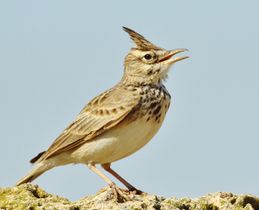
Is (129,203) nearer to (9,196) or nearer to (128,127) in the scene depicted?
(9,196)

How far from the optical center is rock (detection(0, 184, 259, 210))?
604cm

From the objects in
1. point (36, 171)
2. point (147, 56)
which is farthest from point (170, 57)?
point (36, 171)

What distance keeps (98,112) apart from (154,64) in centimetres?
118

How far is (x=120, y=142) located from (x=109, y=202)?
2.74m

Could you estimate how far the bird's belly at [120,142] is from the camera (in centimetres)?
901

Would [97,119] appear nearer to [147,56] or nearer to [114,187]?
[147,56]

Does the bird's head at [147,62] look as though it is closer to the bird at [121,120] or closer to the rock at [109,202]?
the bird at [121,120]

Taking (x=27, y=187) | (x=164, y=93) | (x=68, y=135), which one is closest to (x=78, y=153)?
(x=68, y=135)

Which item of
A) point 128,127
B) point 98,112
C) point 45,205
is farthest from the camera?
point 98,112

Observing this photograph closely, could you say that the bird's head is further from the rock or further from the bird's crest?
the rock

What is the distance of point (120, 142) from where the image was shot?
9.02 m

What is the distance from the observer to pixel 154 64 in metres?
10.1

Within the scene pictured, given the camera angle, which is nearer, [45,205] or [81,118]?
[45,205]

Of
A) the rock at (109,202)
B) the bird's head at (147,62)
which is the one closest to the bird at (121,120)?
the bird's head at (147,62)
